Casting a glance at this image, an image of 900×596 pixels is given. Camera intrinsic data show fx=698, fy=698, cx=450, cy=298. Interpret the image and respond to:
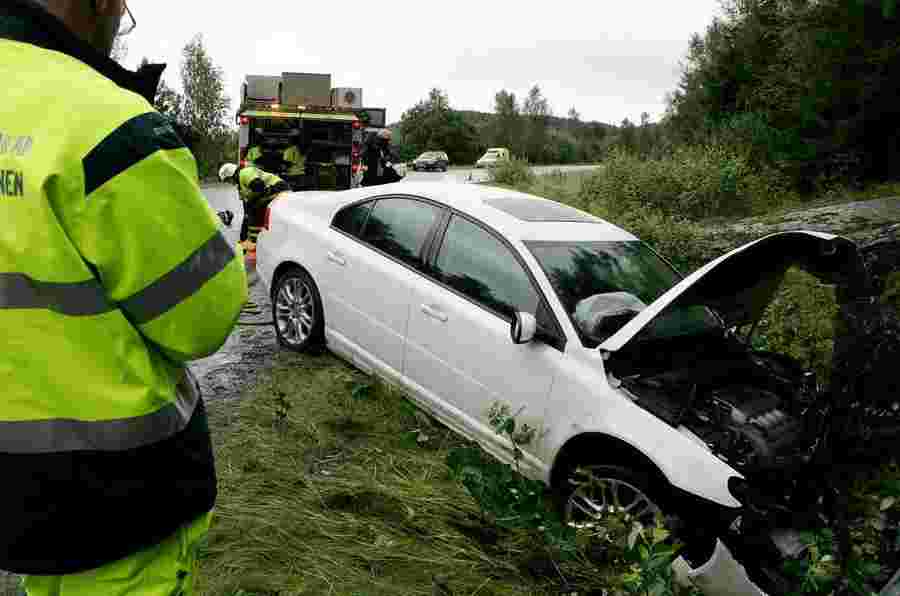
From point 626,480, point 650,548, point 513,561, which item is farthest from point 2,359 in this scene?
point 626,480

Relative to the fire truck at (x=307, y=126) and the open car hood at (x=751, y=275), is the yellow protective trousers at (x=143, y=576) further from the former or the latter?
the fire truck at (x=307, y=126)

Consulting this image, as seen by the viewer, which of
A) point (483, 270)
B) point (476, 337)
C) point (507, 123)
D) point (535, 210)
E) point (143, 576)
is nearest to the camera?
point (143, 576)

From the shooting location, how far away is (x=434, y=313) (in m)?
4.12

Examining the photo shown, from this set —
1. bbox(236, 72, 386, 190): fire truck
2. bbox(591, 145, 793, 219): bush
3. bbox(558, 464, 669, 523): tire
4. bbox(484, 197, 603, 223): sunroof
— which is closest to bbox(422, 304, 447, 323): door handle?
bbox(484, 197, 603, 223): sunroof

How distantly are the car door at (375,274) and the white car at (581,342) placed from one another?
0.01m

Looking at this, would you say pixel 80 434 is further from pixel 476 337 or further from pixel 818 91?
pixel 818 91

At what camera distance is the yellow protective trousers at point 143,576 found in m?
1.29

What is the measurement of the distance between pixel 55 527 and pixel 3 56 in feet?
2.75

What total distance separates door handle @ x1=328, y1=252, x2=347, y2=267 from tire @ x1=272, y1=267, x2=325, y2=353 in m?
0.29

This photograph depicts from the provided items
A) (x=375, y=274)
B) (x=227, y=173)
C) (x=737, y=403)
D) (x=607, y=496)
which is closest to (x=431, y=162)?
(x=227, y=173)

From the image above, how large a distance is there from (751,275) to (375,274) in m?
2.36

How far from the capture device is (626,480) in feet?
9.89

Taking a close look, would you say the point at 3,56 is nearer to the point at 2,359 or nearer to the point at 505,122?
the point at 2,359

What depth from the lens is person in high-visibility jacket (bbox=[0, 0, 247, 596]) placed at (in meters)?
1.17
